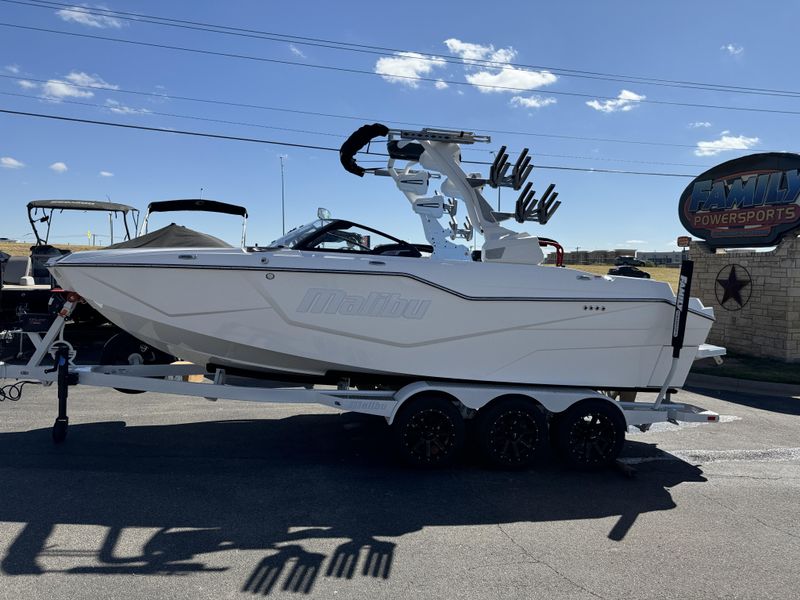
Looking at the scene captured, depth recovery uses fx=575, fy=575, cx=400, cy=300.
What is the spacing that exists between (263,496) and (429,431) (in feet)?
4.87

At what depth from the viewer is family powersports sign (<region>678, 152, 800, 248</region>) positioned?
37.4 ft

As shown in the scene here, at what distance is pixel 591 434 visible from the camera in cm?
514

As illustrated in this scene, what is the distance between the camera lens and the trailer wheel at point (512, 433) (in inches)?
196

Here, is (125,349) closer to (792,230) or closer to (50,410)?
(50,410)

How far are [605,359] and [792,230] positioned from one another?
8630 mm

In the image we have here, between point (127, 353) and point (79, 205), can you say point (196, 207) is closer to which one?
point (127, 353)

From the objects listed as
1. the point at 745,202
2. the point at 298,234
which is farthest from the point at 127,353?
the point at 745,202

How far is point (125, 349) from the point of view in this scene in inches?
249

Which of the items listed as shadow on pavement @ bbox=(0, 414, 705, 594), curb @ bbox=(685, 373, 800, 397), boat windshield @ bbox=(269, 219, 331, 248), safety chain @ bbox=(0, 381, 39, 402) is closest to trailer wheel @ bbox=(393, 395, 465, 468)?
shadow on pavement @ bbox=(0, 414, 705, 594)

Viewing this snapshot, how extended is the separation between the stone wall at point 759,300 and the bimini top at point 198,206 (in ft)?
33.8

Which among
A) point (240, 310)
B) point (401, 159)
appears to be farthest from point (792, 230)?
point (240, 310)

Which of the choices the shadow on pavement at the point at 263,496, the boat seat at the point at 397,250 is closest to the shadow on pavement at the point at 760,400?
the shadow on pavement at the point at 263,496

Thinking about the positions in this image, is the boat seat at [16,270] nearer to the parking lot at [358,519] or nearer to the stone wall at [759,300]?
the parking lot at [358,519]

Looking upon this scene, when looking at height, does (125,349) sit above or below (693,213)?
below
